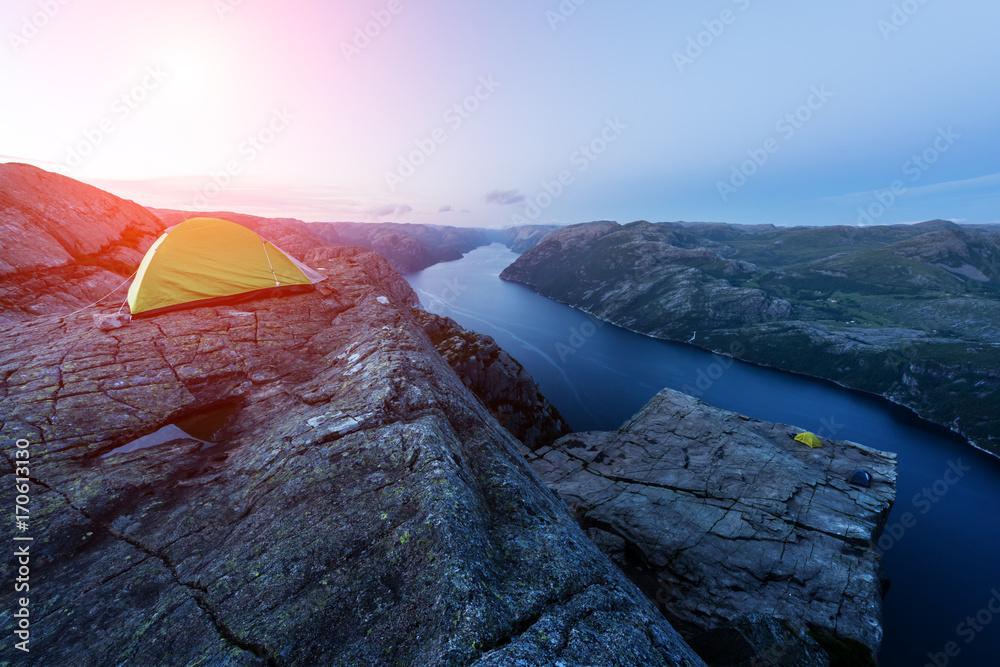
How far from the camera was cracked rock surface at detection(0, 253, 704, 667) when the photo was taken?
23.3ft

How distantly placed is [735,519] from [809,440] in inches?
810

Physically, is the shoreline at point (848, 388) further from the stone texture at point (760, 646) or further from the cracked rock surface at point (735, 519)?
the stone texture at point (760, 646)

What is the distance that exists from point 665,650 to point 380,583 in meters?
7.09

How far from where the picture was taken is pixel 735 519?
25.1 m

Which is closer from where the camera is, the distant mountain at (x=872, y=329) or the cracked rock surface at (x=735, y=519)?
the cracked rock surface at (x=735, y=519)

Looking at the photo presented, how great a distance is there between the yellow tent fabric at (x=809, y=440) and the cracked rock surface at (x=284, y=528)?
127ft

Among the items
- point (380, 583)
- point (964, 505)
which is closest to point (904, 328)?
point (964, 505)

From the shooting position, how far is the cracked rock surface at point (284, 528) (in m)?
7.11

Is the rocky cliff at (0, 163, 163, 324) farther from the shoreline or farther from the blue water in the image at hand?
the shoreline

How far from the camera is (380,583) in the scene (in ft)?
26.1

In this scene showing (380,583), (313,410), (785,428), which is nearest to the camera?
(380,583)

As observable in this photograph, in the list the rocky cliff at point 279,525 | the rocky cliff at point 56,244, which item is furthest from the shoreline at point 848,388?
the rocky cliff at point 56,244

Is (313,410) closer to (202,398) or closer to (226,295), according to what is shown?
(202,398)

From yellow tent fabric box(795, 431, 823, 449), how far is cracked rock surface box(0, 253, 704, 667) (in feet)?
127
